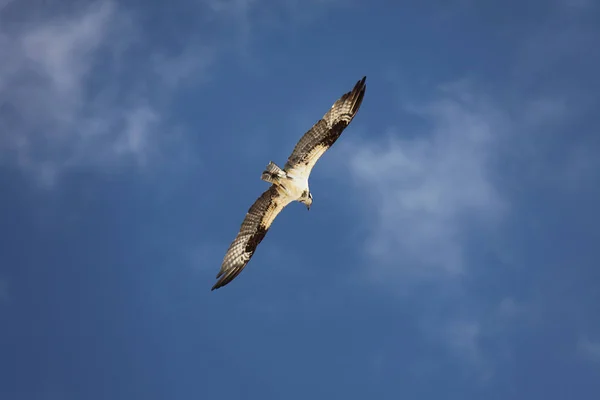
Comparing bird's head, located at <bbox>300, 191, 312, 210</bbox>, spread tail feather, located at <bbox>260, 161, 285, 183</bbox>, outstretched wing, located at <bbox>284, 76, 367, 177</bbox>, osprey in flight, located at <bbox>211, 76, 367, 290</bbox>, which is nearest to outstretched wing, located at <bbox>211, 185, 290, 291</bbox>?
osprey in flight, located at <bbox>211, 76, 367, 290</bbox>

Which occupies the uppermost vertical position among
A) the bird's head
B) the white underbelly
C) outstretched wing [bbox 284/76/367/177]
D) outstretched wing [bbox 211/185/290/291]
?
outstretched wing [bbox 284/76/367/177]

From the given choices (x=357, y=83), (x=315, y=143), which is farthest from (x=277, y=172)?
(x=357, y=83)

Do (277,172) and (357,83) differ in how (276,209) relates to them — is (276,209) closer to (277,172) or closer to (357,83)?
(277,172)

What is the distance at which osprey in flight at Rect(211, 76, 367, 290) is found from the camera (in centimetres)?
3262

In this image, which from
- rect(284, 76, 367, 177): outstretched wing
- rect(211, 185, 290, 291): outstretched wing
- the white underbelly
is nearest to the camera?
rect(284, 76, 367, 177): outstretched wing

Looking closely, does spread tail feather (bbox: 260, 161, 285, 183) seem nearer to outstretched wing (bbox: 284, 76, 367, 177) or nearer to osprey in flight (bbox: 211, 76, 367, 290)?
osprey in flight (bbox: 211, 76, 367, 290)

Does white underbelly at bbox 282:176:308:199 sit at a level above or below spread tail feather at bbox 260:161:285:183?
above

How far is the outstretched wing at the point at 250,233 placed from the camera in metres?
34.1

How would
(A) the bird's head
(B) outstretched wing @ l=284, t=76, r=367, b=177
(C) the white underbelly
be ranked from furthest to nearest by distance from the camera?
(A) the bird's head
(C) the white underbelly
(B) outstretched wing @ l=284, t=76, r=367, b=177

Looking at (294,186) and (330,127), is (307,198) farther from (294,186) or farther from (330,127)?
(330,127)

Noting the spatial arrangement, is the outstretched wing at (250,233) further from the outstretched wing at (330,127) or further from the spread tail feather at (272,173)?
the outstretched wing at (330,127)

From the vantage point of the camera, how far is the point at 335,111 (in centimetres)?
3266

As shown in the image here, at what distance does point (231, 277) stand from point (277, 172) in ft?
14.2

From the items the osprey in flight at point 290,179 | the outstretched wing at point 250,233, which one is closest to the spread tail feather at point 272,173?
the osprey in flight at point 290,179
